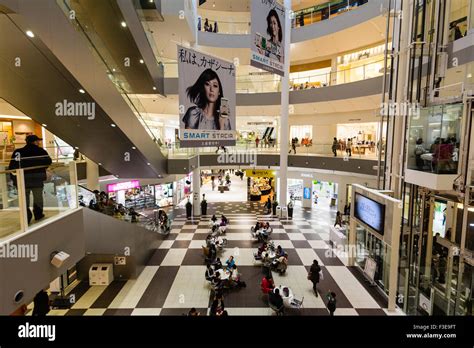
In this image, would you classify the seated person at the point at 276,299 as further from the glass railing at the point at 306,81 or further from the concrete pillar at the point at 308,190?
the glass railing at the point at 306,81

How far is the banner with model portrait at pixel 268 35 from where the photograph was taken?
21.5 ft

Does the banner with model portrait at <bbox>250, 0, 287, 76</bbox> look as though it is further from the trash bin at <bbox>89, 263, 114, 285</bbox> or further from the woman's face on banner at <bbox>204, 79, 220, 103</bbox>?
the trash bin at <bbox>89, 263, 114, 285</bbox>

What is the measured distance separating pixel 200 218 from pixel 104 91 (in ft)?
39.4

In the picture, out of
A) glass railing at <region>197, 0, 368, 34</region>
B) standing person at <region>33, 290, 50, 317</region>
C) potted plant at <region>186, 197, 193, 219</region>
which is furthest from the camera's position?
potted plant at <region>186, 197, 193, 219</region>

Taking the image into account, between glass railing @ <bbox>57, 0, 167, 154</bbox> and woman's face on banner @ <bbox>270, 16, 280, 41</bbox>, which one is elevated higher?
woman's face on banner @ <bbox>270, 16, 280, 41</bbox>

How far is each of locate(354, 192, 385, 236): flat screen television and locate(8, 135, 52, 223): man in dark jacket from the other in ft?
28.3

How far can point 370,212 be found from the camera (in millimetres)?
8875

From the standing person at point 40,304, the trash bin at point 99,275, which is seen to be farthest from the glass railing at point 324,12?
the standing person at point 40,304

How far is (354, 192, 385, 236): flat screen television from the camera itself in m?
8.20

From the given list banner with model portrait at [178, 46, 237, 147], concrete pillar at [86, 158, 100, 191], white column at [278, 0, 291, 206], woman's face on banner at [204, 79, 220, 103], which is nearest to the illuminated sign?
concrete pillar at [86, 158, 100, 191]

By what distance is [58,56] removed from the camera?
4.83 m

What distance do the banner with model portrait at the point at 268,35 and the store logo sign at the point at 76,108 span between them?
418cm
